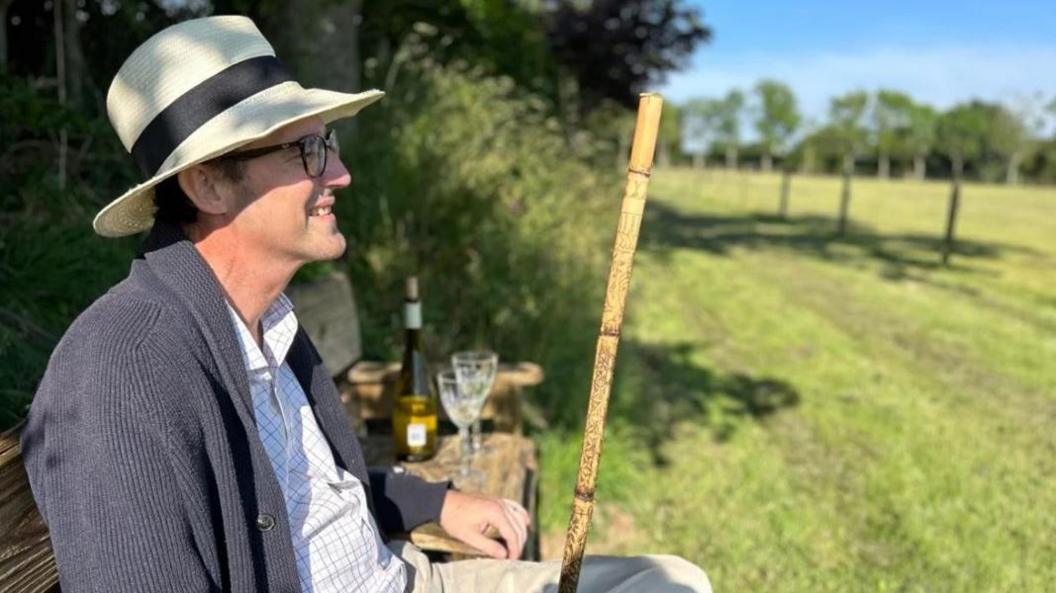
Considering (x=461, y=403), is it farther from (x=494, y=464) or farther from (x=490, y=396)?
(x=490, y=396)

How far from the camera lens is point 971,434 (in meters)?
5.77

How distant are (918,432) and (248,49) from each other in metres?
5.31

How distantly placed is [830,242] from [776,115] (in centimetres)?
6525

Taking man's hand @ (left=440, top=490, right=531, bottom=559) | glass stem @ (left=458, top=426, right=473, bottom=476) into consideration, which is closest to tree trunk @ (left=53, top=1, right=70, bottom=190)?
glass stem @ (left=458, top=426, right=473, bottom=476)

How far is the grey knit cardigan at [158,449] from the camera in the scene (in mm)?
1281

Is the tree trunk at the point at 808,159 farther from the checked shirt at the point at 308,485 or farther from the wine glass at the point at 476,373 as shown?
the checked shirt at the point at 308,485

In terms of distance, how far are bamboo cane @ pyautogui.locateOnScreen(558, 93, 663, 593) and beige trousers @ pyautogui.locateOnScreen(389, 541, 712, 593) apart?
34cm

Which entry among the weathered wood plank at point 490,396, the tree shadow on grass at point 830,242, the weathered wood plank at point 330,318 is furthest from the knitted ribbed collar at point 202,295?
the tree shadow on grass at point 830,242

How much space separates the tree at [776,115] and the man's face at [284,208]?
→ 259 feet

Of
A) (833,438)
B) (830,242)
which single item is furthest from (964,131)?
(833,438)

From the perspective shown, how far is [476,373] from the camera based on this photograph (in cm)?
285

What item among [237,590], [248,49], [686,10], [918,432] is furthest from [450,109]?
[686,10]

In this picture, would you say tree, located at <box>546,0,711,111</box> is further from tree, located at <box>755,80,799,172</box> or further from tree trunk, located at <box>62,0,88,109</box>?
tree, located at <box>755,80,799,172</box>

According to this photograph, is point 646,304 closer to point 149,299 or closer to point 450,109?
point 450,109
